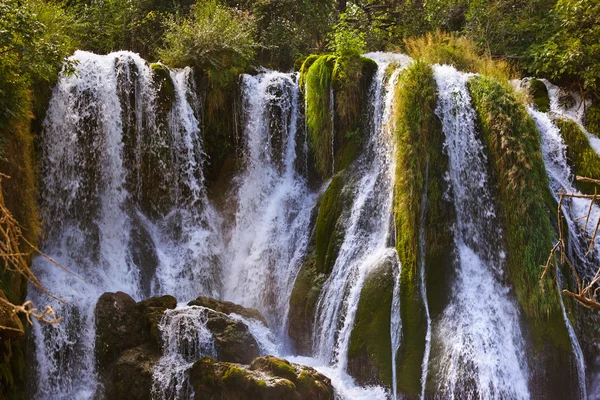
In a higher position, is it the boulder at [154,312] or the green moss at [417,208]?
the green moss at [417,208]

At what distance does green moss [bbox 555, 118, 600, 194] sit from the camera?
10.1m

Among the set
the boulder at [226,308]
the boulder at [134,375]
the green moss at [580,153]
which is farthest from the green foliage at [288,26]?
the boulder at [134,375]

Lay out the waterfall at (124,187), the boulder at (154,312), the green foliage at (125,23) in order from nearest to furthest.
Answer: the boulder at (154,312), the waterfall at (124,187), the green foliage at (125,23)

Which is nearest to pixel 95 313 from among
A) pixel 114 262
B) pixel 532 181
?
pixel 114 262

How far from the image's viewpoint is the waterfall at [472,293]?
7.80m

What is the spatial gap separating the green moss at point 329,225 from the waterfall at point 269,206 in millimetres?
538

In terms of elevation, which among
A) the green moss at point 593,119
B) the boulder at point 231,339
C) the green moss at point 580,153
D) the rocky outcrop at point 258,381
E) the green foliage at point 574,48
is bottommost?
the rocky outcrop at point 258,381

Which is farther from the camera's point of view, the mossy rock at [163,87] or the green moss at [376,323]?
the mossy rock at [163,87]


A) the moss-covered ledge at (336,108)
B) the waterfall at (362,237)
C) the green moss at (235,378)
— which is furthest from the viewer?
the moss-covered ledge at (336,108)

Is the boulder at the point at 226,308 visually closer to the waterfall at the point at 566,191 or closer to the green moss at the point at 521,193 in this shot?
the green moss at the point at 521,193

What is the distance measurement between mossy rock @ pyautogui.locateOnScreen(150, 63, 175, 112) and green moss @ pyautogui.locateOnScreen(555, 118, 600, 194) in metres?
7.19

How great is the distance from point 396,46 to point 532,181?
24.0ft

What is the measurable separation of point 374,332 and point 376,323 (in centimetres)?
14

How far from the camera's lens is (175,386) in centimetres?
780
